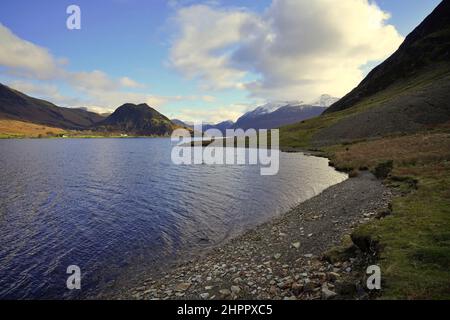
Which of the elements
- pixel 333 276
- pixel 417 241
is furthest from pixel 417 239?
pixel 333 276

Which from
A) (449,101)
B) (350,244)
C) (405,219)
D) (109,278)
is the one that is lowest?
(109,278)

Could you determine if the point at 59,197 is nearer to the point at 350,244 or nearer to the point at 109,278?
the point at 109,278

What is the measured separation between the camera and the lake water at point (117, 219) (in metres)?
21.5

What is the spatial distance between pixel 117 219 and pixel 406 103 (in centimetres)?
12041

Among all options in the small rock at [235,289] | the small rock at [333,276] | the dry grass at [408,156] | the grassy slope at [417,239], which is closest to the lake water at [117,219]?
the dry grass at [408,156]

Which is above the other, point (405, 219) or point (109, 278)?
point (405, 219)

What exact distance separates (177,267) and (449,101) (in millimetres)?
124196

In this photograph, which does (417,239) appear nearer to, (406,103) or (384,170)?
(384,170)

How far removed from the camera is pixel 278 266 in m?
18.4

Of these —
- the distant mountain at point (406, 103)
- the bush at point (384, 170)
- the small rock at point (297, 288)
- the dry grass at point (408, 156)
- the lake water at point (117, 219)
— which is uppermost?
the distant mountain at point (406, 103)

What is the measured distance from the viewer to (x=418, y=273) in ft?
40.8

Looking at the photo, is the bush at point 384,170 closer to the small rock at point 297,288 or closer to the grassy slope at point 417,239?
the grassy slope at point 417,239

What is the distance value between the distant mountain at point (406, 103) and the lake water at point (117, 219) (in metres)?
62.4
